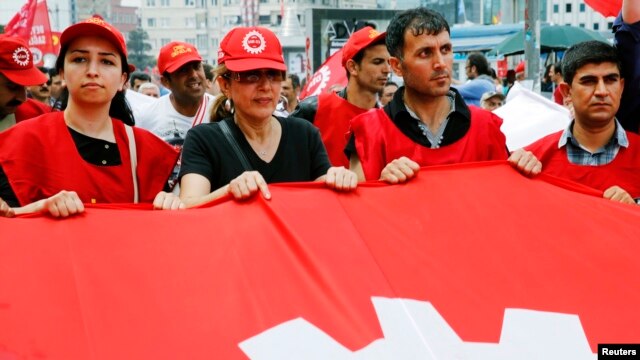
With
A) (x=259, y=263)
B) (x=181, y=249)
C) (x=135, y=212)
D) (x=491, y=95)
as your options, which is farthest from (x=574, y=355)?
(x=491, y=95)

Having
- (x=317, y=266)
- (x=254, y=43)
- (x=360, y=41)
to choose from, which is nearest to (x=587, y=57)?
(x=254, y=43)

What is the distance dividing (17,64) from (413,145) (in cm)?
280

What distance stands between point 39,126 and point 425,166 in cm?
Result: 170

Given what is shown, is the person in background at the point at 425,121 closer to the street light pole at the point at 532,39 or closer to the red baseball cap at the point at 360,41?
the red baseball cap at the point at 360,41

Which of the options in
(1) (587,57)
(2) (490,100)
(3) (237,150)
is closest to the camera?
(3) (237,150)

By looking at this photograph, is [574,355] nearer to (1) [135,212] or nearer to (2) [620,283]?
(2) [620,283]

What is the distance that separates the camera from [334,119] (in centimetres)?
680

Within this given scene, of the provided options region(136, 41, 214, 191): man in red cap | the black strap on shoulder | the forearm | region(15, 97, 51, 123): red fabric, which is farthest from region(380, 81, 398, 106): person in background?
the forearm

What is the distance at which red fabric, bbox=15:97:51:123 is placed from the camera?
618cm

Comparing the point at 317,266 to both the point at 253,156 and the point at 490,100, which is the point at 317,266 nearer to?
the point at 253,156

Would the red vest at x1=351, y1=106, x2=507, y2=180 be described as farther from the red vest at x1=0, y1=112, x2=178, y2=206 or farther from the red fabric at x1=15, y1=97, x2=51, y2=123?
the red fabric at x1=15, y1=97, x2=51, y2=123

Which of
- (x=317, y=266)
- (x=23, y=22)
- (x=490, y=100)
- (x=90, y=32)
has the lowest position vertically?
(x=490, y=100)

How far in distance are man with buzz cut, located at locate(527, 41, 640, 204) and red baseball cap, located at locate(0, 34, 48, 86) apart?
10.1 feet

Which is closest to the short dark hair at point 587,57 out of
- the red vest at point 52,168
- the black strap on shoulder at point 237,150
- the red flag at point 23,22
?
the black strap on shoulder at point 237,150
